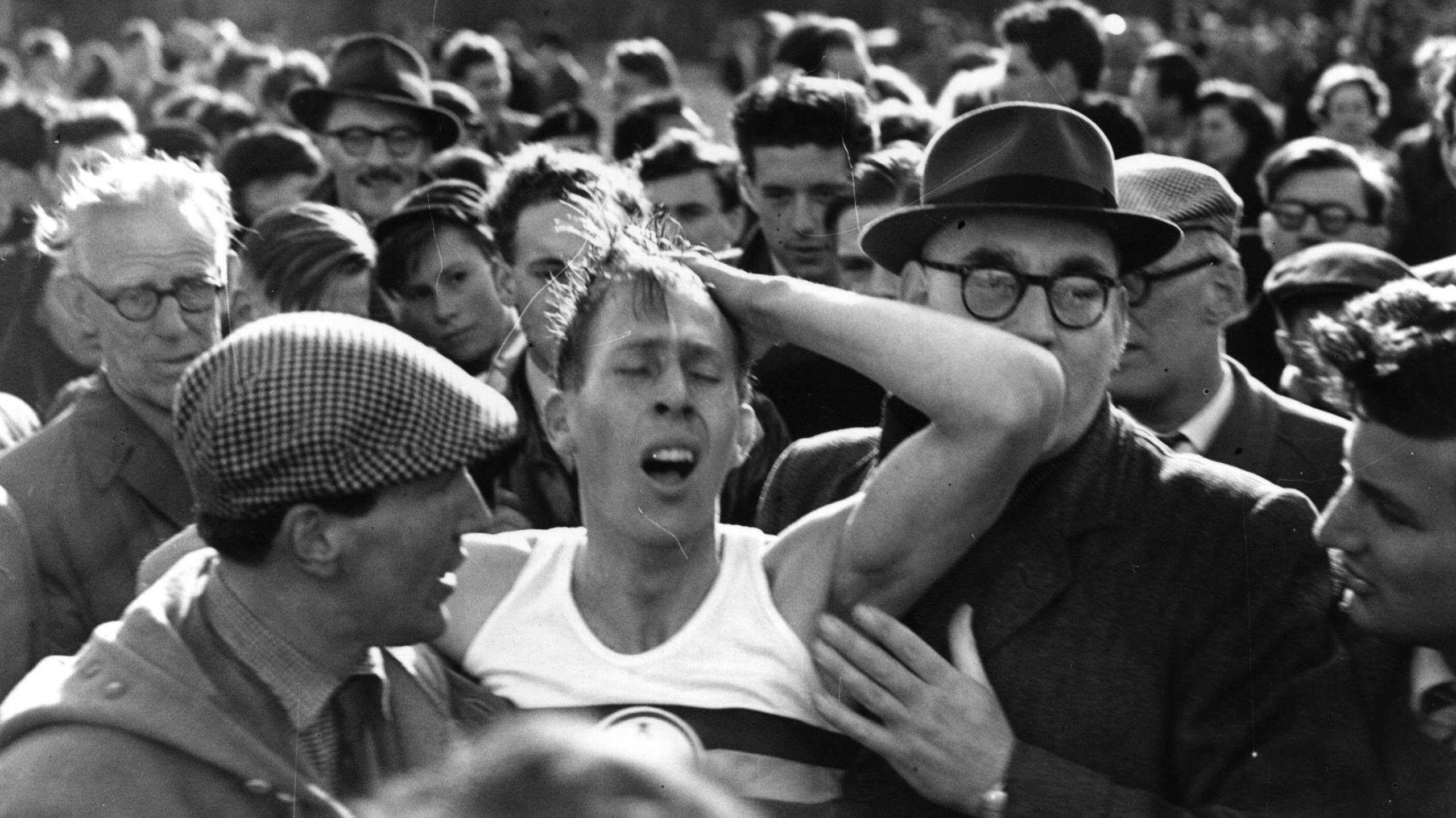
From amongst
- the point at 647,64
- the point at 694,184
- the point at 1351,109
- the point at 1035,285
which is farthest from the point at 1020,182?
the point at 647,64

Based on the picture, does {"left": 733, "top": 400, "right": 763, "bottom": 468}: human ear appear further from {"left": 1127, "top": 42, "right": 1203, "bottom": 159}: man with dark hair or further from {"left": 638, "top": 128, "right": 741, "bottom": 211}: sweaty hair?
{"left": 1127, "top": 42, "right": 1203, "bottom": 159}: man with dark hair

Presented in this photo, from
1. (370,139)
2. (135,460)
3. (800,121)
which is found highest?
(800,121)

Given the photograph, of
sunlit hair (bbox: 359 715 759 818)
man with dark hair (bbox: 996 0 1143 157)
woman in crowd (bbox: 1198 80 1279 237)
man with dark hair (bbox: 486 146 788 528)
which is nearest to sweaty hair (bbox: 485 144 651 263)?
man with dark hair (bbox: 486 146 788 528)

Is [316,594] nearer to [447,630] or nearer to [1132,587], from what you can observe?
[447,630]

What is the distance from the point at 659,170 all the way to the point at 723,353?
10.7 feet

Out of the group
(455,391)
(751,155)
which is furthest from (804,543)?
(751,155)

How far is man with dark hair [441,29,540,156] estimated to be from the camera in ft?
35.4

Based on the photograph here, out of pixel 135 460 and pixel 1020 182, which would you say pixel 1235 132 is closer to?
pixel 1020 182

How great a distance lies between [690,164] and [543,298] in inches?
72.4

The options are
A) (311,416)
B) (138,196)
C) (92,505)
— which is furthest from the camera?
(138,196)

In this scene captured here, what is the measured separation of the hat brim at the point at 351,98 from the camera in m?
6.95

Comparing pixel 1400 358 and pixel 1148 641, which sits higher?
pixel 1400 358

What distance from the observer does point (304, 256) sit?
4.72 m

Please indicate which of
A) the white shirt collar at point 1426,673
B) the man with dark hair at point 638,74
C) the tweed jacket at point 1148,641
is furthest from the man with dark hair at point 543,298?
the man with dark hair at point 638,74
